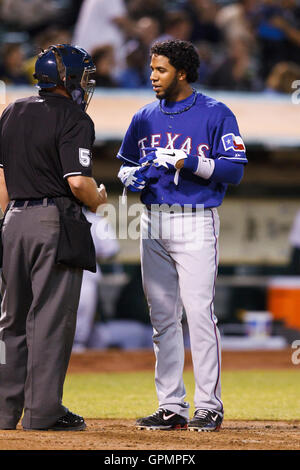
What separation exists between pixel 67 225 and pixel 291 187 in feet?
24.5

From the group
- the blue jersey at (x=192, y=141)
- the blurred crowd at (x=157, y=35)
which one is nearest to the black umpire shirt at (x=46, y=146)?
the blue jersey at (x=192, y=141)

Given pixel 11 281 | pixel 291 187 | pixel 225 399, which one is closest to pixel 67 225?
pixel 11 281

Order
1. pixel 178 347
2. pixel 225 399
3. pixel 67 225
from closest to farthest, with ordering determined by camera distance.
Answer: pixel 67 225 → pixel 178 347 → pixel 225 399

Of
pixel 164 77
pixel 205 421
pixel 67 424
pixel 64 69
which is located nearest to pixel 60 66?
pixel 64 69

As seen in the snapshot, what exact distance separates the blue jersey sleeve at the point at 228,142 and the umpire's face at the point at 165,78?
33cm

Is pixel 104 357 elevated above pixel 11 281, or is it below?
below

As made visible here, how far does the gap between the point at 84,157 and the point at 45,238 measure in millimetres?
442

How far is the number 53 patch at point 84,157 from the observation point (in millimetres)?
4148

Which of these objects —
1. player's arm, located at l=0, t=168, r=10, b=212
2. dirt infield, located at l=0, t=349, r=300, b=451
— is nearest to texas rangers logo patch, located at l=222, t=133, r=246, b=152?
player's arm, located at l=0, t=168, r=10, b=212

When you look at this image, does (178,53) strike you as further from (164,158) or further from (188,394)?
(188,394)

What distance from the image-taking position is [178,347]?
4508 millimetres

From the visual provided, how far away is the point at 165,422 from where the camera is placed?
14.5ft

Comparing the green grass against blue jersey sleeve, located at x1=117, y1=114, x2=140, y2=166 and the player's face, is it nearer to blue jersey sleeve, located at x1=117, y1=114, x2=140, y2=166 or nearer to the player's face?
blue jersey sleeve, located at x1=117, y1=114, x2=140, y2=166
